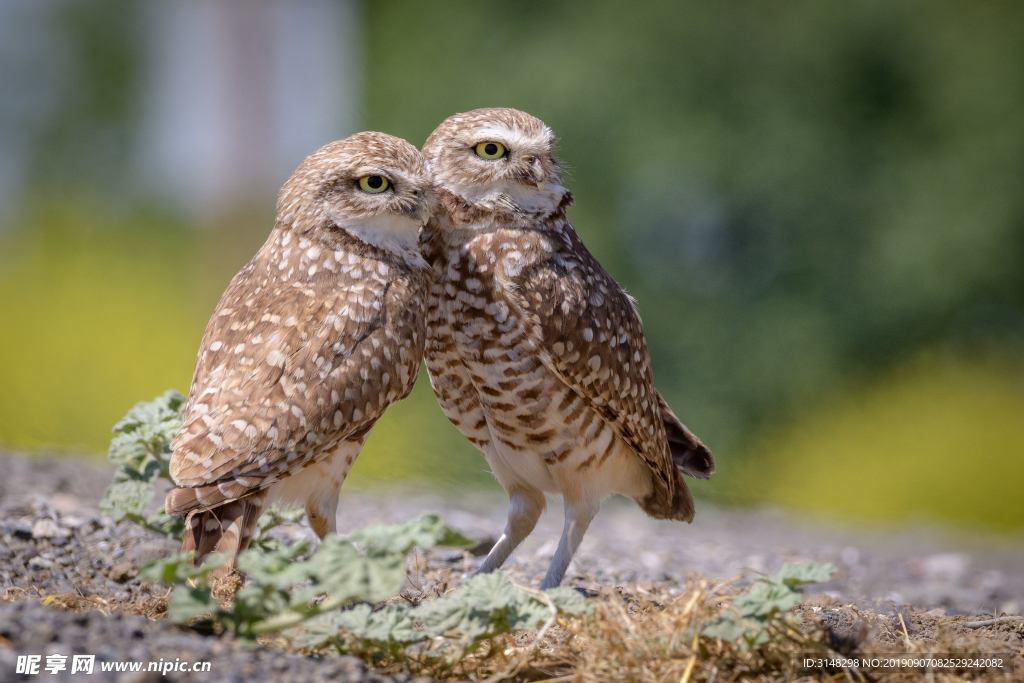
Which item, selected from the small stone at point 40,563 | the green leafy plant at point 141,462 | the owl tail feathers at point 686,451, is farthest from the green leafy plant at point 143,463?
the owl tail feathers at point 686,451

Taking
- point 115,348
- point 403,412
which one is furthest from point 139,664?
point 115,348

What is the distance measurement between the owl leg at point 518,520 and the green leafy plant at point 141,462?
1194mm

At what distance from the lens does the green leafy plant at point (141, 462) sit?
3301mm

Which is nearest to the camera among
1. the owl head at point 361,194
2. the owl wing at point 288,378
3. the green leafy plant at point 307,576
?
the green leafy plant at point 307,576

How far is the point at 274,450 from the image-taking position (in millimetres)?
2783

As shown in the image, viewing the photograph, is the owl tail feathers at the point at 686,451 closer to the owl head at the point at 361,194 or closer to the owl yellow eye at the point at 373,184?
the owl head at the point at 361,194

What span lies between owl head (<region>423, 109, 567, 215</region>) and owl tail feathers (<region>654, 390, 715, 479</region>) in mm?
1204

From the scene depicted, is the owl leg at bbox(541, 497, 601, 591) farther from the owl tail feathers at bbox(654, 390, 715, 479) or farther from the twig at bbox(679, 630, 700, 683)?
the twig at bbox(679, 630, 700, 683)

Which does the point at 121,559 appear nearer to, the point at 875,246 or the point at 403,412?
the point at 403,412

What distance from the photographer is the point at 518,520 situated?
382cm

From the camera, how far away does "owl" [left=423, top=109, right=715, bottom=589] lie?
11.2ft

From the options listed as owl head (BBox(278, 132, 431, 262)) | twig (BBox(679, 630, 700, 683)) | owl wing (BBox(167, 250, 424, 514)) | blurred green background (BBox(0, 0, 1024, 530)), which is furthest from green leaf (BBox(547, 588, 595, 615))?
blurred green background (BBox(0, 0, 1024, 530))

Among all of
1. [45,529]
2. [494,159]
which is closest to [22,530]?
[45,529]

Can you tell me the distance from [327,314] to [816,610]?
1972 mm
